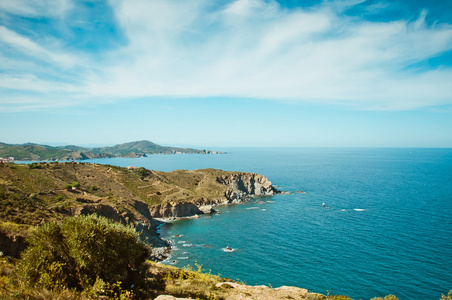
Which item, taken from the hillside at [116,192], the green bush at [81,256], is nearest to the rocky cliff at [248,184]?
the hillside at [116,192]

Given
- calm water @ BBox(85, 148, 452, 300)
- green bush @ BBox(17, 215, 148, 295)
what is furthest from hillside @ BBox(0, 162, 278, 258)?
green bush @ BBox(17, 215, 148, 295)

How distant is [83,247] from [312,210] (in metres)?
87.6

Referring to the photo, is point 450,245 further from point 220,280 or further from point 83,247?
point 83,247

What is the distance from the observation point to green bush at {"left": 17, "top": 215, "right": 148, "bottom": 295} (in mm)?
13180

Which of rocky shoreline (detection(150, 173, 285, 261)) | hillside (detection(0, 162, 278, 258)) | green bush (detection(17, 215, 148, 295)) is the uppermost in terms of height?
green bush (detection(17, 215, 148, 295))

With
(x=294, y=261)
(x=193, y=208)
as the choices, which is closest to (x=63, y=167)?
(x=193, y=208)

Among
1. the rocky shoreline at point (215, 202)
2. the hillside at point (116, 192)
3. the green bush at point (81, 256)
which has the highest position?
the green bush at point (81, 256)

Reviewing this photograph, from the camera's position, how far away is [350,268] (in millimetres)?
46375

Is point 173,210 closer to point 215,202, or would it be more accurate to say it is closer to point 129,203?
point 129,203

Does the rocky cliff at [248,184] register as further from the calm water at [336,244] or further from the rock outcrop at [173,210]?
the rock outcrop at [173,210]

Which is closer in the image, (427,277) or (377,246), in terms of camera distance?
(427,277)

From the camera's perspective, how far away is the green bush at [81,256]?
13.2m

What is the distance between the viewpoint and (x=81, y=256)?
13945 mm

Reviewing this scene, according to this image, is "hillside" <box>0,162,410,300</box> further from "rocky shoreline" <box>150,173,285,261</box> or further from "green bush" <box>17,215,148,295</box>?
"green bush" <box>17,215,148,295</box>
